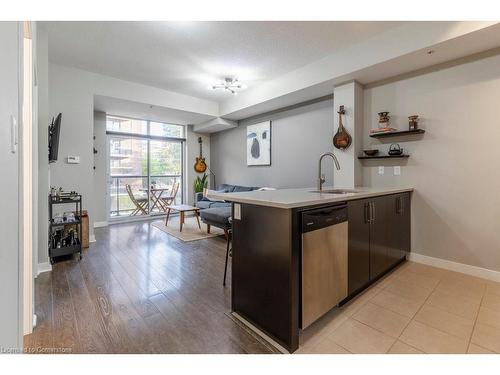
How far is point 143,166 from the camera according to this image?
5984 millimetres

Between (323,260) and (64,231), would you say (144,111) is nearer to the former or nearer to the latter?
(64,231)

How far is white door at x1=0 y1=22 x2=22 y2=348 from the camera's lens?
80cm

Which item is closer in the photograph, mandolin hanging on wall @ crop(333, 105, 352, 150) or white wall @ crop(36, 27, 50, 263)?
white wall @ crop(36, 27, 50, 263)

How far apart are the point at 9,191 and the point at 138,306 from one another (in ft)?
4.81

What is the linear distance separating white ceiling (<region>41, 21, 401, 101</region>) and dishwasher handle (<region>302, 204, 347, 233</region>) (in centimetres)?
214

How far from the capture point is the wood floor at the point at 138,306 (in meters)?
1.53

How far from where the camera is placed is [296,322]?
1.48 meters

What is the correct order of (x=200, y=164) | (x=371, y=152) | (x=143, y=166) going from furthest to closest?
1. (x=200, y=164)
2. (x=143, y=166)
3. (x=371, y=152)

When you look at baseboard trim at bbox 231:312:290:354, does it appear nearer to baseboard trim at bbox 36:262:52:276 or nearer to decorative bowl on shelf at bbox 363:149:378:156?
baseboard trim at bbox 36:262:52:276

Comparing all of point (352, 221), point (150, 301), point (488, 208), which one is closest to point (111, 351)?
point (150, 301)

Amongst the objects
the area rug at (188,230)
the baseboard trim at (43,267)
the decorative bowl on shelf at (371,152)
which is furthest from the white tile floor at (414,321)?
the baseboard trim at (43,267)

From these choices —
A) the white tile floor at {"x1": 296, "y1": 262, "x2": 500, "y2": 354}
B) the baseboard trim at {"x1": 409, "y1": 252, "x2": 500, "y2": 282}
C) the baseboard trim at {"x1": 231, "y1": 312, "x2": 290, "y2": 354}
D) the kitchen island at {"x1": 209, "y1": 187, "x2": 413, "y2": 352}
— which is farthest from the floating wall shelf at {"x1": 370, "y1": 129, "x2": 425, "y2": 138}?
the baseboard trim at {"x1": 231, "y1": 312, "x2": 290, "y2": 354}

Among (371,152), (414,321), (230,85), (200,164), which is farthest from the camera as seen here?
(200,164)

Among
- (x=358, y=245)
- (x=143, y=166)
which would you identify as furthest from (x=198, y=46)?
(x=143, y=166)
